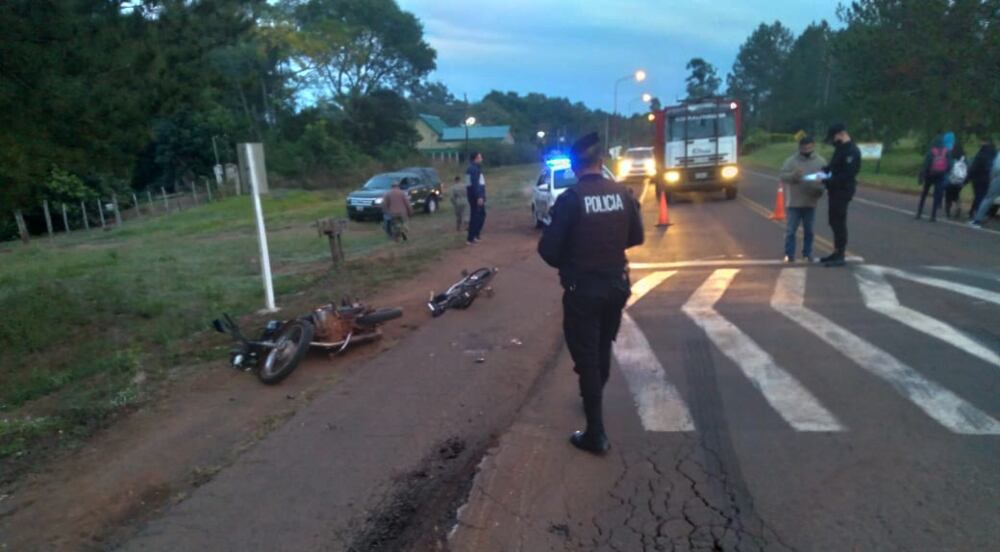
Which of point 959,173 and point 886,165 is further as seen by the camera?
point 886,165

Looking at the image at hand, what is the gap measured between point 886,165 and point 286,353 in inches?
1862

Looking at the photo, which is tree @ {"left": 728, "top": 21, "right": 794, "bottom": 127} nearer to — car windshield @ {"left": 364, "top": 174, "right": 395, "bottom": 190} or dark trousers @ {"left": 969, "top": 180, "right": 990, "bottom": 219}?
car windshield @ {"left": 364, "top": 174, "right": 395, "bottom": 190}

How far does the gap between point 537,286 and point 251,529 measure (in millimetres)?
7357

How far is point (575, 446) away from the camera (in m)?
5.07

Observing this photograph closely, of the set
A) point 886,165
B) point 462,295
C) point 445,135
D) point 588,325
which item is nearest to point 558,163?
point 462,295

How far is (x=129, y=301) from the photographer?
39.4 ft

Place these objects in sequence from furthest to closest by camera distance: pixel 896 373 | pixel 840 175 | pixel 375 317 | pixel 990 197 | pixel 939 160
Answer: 1. pixel 939 160
2. pixel 990 197
3. pixel 840 175
4. pixel 375 317
5. pixel 896 373

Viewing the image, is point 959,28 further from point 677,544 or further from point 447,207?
point 677,544

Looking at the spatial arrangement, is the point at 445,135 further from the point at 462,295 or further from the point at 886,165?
the point at 462,295

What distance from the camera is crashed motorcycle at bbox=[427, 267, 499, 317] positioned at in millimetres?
9445

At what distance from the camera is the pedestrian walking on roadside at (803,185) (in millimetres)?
11188

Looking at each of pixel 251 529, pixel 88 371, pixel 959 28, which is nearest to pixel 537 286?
pixel 88 371

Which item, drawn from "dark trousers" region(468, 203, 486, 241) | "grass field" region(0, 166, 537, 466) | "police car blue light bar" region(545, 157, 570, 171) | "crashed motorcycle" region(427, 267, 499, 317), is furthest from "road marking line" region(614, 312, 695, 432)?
"police car blue light bar" region(545, 157, 570, 171)

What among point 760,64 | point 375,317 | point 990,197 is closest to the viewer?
point 375,317
